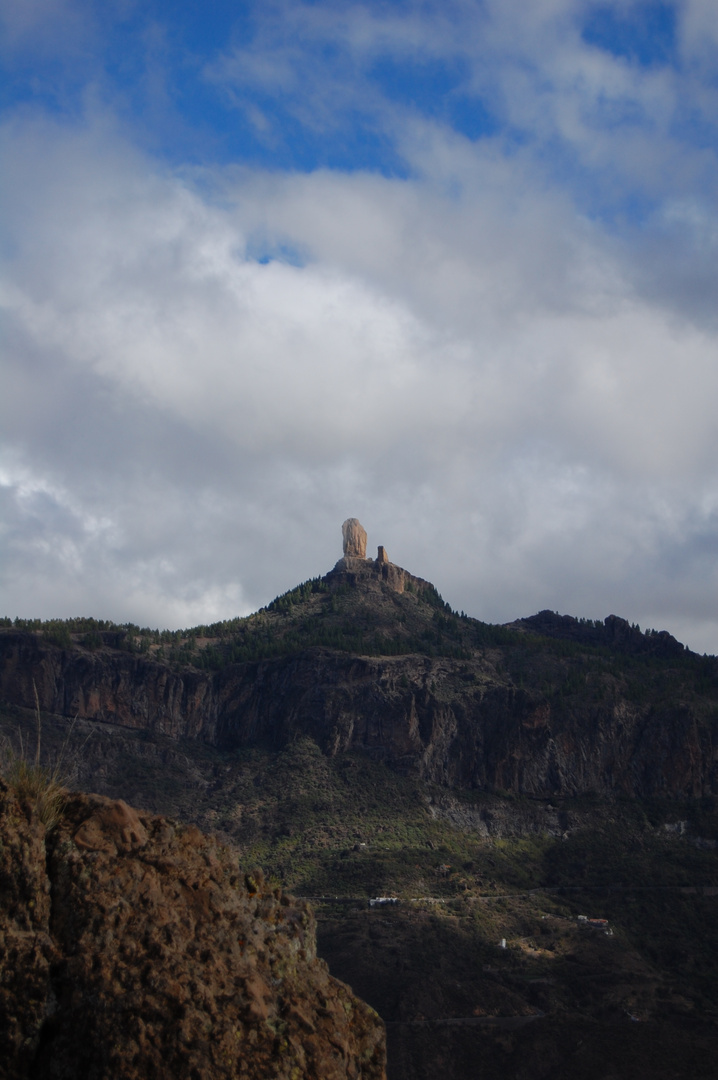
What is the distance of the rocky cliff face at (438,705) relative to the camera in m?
133

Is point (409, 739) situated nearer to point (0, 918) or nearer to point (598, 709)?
point (598, 709)

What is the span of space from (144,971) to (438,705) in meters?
123

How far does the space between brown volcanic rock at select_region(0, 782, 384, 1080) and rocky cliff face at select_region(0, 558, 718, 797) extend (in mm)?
117172

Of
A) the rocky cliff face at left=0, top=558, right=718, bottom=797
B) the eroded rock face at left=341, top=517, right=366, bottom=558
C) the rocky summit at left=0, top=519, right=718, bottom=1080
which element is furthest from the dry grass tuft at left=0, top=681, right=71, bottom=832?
the eroded rock face at left=341, top=517, right=366, bottom=558

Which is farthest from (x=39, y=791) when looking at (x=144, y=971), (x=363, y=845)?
(x=363, y=845)

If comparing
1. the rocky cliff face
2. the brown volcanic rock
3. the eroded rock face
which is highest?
the eroded rock face

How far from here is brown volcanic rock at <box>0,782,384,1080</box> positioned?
1359cm

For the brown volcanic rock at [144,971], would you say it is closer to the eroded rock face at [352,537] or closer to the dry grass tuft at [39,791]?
the dry grass tuft at [39,791]

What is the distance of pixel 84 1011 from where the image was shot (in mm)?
13703

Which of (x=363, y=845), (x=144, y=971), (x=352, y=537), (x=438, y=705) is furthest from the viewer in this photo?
(x=352, y=537)

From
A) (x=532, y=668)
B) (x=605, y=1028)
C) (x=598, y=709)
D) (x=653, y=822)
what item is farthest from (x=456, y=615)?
(x=605, y=1028)

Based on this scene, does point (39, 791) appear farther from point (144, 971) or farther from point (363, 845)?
point (363, 845)

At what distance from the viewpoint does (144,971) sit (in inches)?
555

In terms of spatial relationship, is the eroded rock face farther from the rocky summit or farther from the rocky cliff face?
the rocky cliff face
